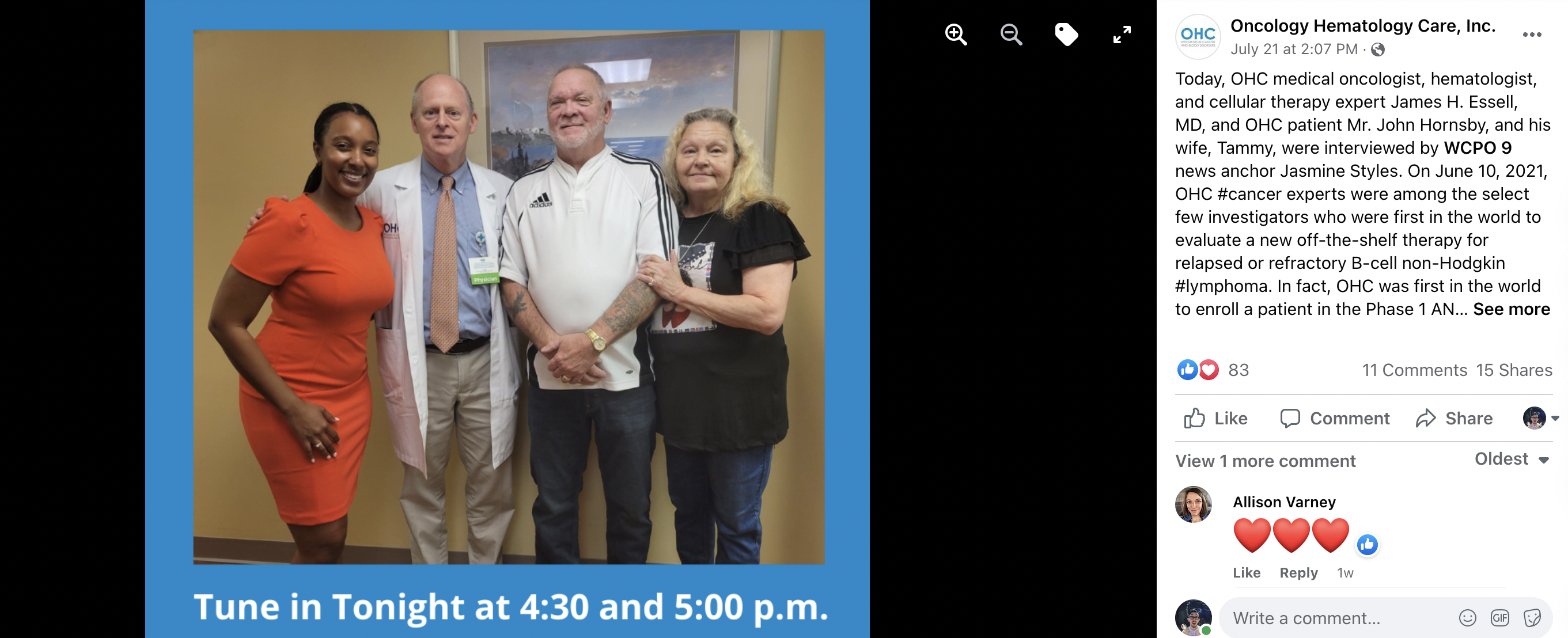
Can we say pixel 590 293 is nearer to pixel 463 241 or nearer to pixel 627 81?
pixel 463 241

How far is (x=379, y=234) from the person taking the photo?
2504mm

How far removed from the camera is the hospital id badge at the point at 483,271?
2.50m

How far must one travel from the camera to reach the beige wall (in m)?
2.41

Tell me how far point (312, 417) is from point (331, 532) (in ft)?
1.40

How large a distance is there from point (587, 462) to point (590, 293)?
26.5 inches
